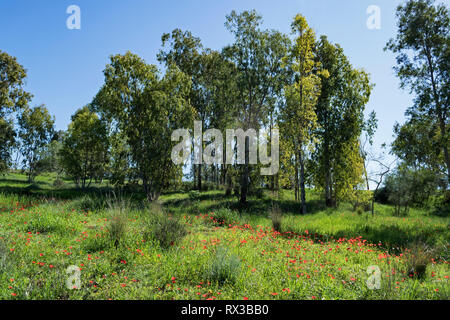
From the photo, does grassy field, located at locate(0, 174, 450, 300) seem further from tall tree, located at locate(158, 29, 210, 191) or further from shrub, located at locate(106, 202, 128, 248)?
tall tree, located at locate(158, 29, 210, 191)

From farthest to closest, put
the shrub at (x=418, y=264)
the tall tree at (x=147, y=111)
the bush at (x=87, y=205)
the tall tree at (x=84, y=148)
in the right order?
the tall tree at (x=84, y=148) < the tall tree at (x=147, y=111) < the bush at (x=87, y=205) < the shrub at (x=418, y=264)

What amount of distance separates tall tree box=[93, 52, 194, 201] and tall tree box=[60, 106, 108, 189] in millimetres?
6698

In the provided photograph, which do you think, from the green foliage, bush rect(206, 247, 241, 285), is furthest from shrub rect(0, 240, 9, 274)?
the green foliage

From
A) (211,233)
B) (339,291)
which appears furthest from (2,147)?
(339,291)

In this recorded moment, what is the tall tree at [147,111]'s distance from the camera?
1520 cm

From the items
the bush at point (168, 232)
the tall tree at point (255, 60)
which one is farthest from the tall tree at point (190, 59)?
the bush at point (168, 232)

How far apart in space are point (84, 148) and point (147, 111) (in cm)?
1139

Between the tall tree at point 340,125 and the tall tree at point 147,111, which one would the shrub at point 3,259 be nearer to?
the tall tree at point 147,111

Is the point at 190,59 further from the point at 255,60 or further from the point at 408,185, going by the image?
the point at 408,185

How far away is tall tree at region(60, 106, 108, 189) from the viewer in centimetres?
2197

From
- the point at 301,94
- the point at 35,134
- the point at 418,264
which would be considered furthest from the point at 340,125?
the point at 35,134

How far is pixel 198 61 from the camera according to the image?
78.1 feet

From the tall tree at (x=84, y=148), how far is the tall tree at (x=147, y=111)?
670cm
